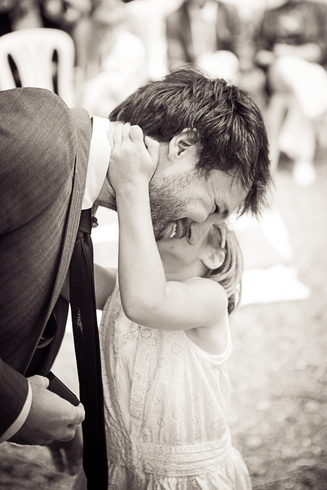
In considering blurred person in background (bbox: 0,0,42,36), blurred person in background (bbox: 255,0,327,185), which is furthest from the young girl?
blurred person in background (bbox: 0,0,42,36)

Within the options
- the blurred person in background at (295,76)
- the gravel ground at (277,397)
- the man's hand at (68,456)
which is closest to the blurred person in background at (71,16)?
the blurred person in background at (295,76)

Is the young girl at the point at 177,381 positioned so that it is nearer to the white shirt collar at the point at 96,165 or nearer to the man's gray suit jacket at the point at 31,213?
the white shirt collar at the point at 96,165

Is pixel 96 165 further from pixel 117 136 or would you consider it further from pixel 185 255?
pixel 185 255

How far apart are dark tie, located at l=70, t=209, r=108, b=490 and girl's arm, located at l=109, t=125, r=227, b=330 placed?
100 millimetres

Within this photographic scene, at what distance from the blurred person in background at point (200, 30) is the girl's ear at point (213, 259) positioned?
5.84 metres

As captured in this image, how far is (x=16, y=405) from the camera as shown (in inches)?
46.9

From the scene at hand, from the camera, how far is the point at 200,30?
723 cm

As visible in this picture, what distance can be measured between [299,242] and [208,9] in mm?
4348

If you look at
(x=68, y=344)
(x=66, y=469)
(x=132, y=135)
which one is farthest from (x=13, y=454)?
(x=132, y=135)

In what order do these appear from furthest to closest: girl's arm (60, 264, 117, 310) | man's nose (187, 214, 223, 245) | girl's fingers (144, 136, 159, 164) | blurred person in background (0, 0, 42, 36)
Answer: blurred person in background (0, 0, 42, 36), girl's arm (60, 264, 117, 310), man's nose (187, 214, 223, 245), girl's fingers (144, 136, 159, 164)

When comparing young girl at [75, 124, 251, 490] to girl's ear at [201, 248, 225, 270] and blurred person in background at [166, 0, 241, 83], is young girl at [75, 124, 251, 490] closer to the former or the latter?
girl's ear at [201, 248, 225, 270]

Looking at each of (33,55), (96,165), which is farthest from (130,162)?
(33,55)

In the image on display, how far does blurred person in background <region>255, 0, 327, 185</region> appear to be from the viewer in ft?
22.2

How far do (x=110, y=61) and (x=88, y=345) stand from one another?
5203 millimetres
